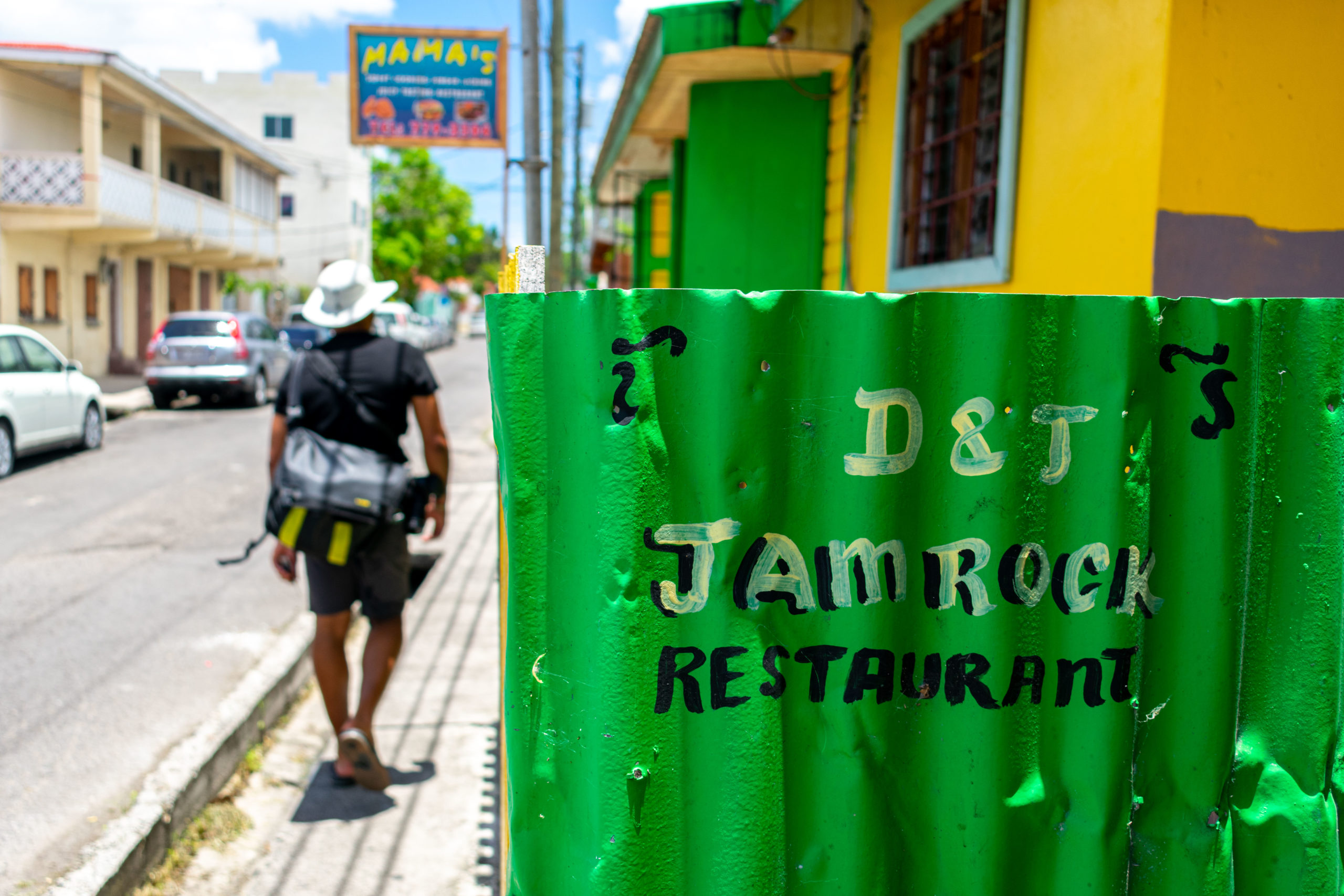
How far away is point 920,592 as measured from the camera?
1698 mm

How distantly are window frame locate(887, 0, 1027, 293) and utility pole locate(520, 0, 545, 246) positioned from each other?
18.2 feet

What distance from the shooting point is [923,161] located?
496 centimetres

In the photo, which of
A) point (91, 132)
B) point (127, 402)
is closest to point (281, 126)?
point (91, 132)

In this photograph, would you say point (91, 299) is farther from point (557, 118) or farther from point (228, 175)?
point (557, 118)

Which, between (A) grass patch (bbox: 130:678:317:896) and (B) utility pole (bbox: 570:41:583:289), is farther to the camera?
(B) utility pole (bbox: 570:41:583:289)

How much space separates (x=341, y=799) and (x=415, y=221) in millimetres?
43961

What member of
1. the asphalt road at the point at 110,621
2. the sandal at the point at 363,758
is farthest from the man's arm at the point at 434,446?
the asphalt road at the point at 110,621

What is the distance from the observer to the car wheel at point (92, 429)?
12.2m

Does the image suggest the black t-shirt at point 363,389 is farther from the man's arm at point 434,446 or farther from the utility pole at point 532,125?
the utility pole at point 532,125

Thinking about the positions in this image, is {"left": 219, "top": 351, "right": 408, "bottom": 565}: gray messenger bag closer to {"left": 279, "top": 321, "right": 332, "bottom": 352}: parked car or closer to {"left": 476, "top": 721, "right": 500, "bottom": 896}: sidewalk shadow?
{"left": 476, "top": 721, "right": 500, "bottom": 896}: sidewalk shadow

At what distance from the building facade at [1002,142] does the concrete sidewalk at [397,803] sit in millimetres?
2393

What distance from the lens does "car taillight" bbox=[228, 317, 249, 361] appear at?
16.9 m

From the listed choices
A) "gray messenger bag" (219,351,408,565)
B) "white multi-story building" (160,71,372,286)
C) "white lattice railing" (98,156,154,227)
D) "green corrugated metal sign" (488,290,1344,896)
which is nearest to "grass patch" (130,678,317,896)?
"gray messenger bag" (219,351,408,565)

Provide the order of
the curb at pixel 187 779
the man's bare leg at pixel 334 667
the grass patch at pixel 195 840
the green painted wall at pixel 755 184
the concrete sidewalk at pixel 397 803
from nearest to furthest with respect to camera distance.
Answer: the curb at pixel 187 779, the grass patch at pixel 195 840, the concrete sidewalk at pixel 397 803, the man's bare leg at pixel 334 667, the green painted wall at pixel 755 184
